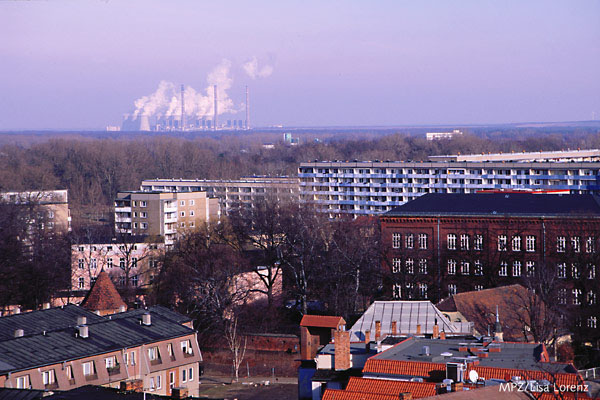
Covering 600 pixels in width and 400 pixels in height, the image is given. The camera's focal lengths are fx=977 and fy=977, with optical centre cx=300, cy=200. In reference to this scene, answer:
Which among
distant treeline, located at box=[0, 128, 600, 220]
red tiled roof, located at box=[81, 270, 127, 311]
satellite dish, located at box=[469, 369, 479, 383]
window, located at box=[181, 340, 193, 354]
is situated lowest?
window, located at box=[181, 340, 193, 354]

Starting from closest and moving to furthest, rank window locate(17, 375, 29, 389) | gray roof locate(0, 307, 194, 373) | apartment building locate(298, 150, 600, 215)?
window locate(17, 375, 29, 389)
gray roof locate(0, 307, 194, 373)
apartment building locate(298, 150, 600, 215)

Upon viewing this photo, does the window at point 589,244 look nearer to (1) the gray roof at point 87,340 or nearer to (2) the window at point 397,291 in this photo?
(2) the window at point 397,291

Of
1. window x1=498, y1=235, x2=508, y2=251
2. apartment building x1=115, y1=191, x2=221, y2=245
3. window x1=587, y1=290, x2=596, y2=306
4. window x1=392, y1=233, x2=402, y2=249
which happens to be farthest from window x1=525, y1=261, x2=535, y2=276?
apartment building x1=115, y1=191, x2=221, y2=245

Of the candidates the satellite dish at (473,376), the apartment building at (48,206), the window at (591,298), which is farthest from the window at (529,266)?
the apartment building at (48,206)

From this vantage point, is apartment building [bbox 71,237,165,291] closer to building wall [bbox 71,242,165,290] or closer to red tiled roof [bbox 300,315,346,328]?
building wall [bbox 71,242,165,290]

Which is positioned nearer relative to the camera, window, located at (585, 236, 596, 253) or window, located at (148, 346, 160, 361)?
window, located at (148, 346, 160, 361)

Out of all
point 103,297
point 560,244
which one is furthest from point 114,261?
point 560,244

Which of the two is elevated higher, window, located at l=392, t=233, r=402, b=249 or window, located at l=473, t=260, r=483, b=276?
window, located at l=392, t=233, r=402, b=249

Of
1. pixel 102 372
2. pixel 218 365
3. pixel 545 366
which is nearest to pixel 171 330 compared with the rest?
pixel 102 372
